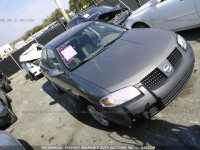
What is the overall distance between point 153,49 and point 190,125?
124cm

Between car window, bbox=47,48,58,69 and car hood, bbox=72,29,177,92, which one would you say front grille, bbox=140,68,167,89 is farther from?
car window, bbox=47,48,58,69

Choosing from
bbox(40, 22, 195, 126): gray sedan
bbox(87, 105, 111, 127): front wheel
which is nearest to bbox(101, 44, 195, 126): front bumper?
bbox(40, 22, 195, 126): gray sedan

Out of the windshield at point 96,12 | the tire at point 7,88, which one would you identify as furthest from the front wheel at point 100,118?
the tire at point 7,88

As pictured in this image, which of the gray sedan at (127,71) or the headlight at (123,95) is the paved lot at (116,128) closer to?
the gray sedan at (127,71)

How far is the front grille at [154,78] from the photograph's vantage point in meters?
2.70

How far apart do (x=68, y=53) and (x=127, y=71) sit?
1.49 m

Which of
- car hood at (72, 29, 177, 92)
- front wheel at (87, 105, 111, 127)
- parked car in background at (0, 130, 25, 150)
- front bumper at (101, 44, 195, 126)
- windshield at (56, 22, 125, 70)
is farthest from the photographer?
windshield at (56, 22, 125, 70)

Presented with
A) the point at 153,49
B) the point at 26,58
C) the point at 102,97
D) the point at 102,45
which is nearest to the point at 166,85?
the point at 153,49

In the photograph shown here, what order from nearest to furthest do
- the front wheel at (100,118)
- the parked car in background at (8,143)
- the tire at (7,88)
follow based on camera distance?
the parked car in background at (8,143), the front wheel at (100,118), the tire at (7,88)

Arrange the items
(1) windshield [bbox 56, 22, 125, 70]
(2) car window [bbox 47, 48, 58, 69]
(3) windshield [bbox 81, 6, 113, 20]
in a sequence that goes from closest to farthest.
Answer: (1) windshield [bbox 56, 22, 125, 70] < (2) car window [bbox 47, 48, 58, 69] < (3) windshield [bbox 81, 6, 113, 20]

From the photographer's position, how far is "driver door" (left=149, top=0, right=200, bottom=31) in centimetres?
469

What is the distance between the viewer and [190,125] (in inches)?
110

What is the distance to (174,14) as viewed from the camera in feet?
16.5

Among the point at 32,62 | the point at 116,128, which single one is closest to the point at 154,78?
the point at 116,128
